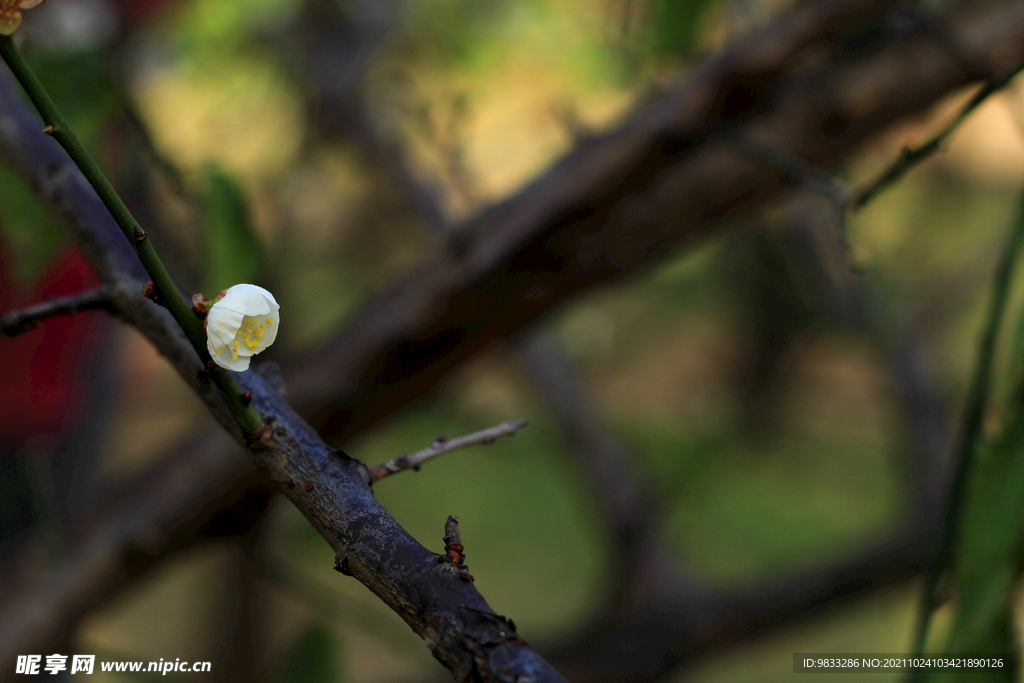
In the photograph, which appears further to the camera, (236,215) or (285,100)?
(285,100)

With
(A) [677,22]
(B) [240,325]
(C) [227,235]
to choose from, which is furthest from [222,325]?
(A) [677,22]

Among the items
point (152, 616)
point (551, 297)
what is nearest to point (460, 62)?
point (551, 297)

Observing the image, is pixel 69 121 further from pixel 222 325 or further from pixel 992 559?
pixel 992 559

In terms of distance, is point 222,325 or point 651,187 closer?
point 222,325

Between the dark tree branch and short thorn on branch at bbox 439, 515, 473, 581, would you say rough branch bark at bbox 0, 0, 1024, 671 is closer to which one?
the dark tree branch

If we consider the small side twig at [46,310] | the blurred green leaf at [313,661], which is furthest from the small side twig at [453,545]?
the blurred green leaf at [313,661]

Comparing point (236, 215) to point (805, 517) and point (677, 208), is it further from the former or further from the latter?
point (805, 517)

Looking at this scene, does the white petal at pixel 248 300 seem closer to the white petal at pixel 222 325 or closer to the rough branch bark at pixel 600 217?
the white petal at pixel 222 325

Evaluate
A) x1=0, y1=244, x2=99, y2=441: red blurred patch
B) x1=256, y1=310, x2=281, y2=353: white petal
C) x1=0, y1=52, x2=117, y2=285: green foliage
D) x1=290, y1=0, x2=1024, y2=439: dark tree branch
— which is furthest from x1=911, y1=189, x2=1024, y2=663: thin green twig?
x1=0, y1=244, x2=99, y2=441: red blurred patch
